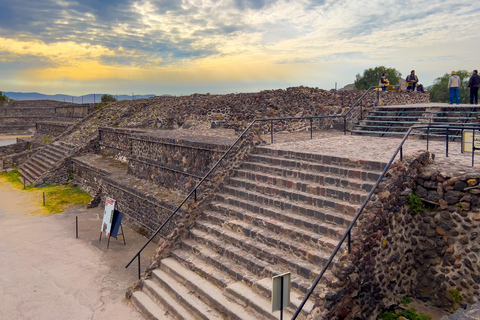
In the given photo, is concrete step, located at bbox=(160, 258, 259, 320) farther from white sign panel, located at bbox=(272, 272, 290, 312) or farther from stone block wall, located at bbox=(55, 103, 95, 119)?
stone block wall, located at bbox=(55, 103, 95, 119)

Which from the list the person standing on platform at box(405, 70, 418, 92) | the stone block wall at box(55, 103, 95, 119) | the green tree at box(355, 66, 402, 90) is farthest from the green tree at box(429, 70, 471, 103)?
the stone block wall at box(55, 103, 95, 119)

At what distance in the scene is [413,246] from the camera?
6805 millimetres

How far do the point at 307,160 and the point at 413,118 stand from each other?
6.96m

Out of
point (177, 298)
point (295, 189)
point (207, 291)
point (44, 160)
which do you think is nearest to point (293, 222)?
point (295, 189)

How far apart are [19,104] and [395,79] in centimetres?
5354

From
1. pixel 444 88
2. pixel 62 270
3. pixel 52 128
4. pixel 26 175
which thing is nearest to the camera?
pixel 62 270

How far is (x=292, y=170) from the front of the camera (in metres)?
8.30

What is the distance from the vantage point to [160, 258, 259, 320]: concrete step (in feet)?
20.1

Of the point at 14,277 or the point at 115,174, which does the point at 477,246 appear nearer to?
the point at 14,277

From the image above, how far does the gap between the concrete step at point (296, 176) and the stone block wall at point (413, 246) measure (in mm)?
778

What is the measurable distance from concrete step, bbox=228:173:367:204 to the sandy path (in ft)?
11.8

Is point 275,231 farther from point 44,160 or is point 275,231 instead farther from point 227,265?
point 44,160

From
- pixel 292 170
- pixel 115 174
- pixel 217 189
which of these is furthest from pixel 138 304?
pixel 115 174

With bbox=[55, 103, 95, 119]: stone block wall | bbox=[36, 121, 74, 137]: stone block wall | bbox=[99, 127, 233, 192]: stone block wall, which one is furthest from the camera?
bbox=[55, 103, 95, 119]: stone block wall
